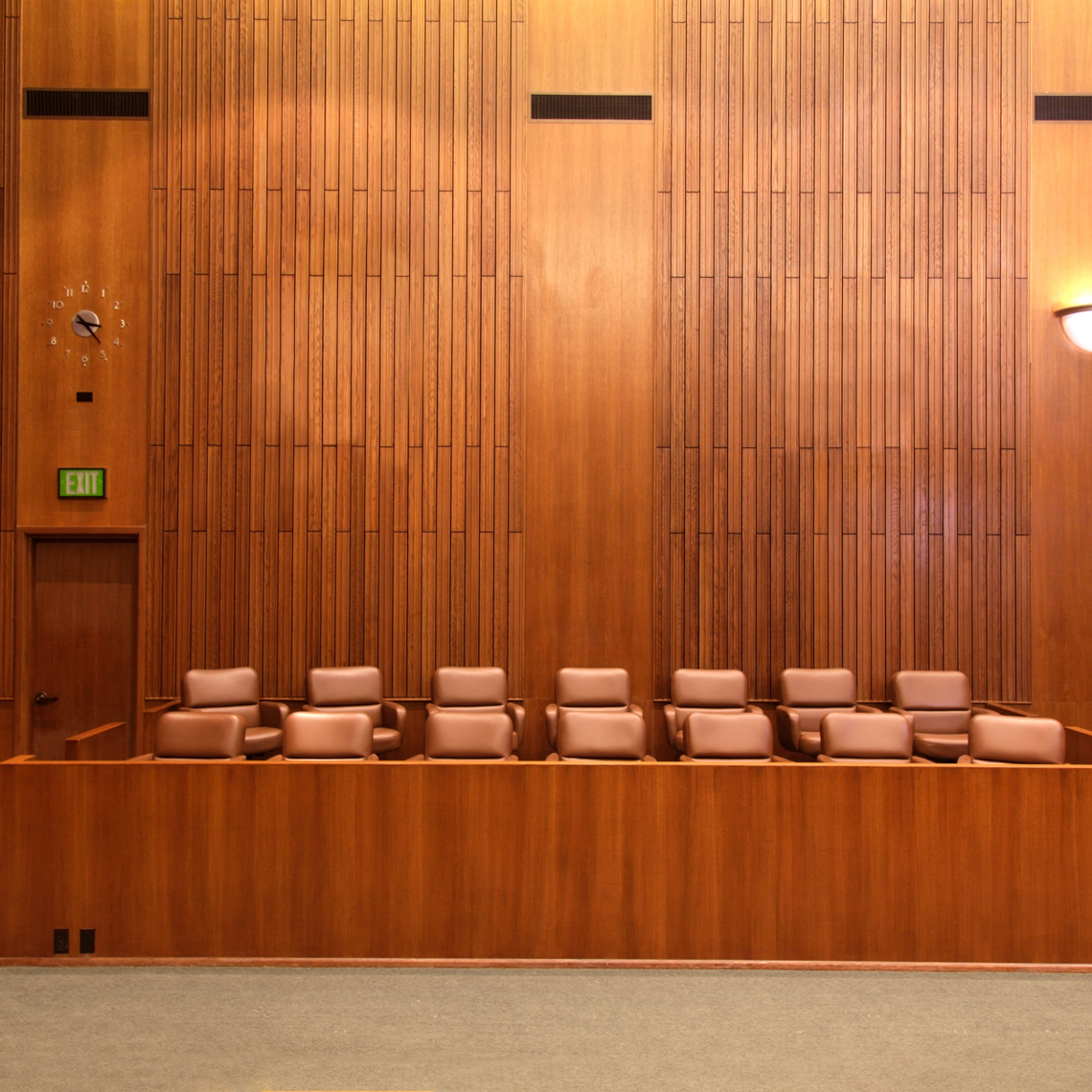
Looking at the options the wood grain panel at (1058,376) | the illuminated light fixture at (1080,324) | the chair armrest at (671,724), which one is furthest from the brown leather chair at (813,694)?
the illuminated light fixture at (1080,324)

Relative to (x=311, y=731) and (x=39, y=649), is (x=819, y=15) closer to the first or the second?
(x=311, y=731)

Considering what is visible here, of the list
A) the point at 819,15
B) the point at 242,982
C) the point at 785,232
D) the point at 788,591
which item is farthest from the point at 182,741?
the point at 819,15

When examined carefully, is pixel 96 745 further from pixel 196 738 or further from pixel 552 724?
pixel 552 724

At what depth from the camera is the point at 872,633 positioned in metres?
6.78

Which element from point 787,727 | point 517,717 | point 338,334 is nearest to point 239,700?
point 517,717

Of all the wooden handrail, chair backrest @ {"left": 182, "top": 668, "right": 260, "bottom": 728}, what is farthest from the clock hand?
the wooden handrail

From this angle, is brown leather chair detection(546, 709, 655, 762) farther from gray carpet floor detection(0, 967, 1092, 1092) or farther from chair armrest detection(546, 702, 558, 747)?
chair armrest detection(546, 702, 558, 747)

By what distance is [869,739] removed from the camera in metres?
4.62

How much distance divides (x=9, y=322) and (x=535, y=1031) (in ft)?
19.4

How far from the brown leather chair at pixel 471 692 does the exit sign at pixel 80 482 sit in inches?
106

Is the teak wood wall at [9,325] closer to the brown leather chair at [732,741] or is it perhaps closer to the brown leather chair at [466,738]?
the brown leather chair at [466,738]

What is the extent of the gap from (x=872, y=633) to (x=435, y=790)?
154 inches

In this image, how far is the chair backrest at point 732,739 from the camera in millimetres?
4574

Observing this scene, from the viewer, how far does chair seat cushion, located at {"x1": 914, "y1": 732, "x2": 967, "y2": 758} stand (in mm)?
5844
